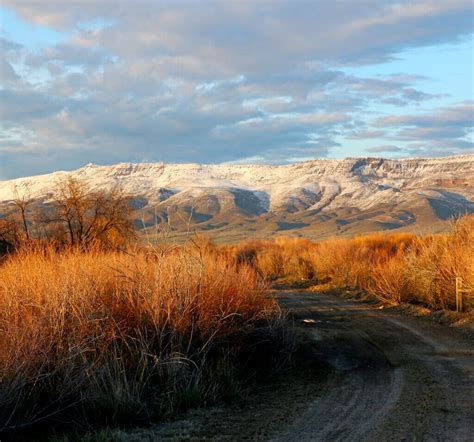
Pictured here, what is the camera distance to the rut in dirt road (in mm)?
7875

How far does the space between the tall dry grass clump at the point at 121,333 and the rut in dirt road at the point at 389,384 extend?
1.73 meters

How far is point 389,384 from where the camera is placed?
10.1 meters

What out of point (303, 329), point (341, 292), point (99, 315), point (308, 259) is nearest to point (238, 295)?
point (99, 315)

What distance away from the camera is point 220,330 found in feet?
35.4

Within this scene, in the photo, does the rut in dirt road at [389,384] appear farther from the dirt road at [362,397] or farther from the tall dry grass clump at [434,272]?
the tall dry grass clump at [434,272]

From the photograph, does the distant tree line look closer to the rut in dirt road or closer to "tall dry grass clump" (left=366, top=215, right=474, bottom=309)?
"tall dry grass clump" (left=366, top=215, right=474, bottom=309)

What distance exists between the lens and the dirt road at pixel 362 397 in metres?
7.86

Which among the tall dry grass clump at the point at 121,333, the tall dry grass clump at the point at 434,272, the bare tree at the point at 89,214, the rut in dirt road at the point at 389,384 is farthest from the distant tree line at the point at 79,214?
the tall dry grass clump at the point at 121,333

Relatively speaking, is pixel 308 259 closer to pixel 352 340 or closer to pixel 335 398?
pixel 352 340

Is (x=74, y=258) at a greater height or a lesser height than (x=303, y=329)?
greater

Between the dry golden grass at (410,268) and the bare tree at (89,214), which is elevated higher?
the bare tree at (89,214)

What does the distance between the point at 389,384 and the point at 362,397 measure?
0.90m

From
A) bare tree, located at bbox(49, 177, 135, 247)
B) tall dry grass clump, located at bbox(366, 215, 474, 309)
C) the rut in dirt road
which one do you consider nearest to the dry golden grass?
tall dry grass clump, located at bbox(366, 215, 474, 309)

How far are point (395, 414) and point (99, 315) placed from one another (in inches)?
186
